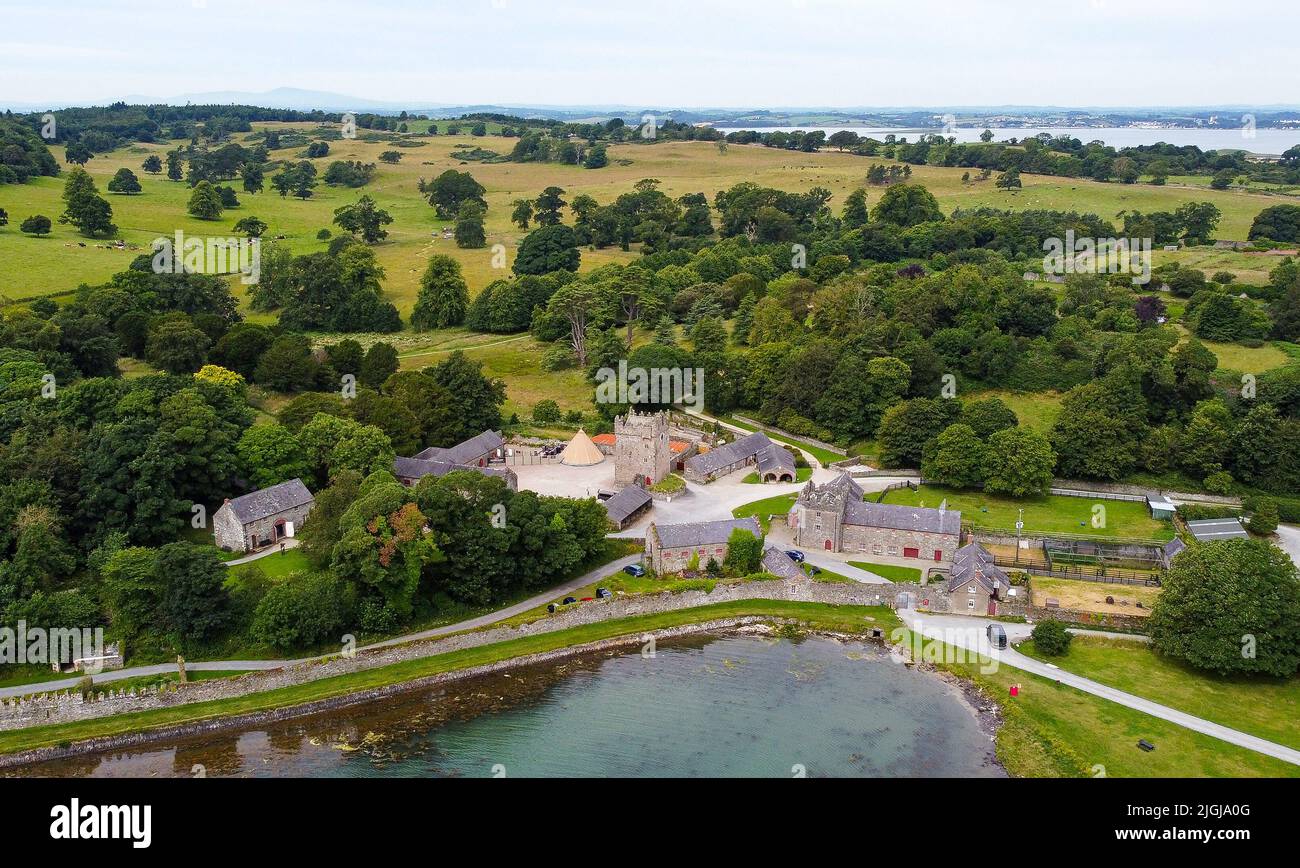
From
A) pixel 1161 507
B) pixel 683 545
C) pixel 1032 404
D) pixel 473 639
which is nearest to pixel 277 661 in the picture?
pixel 473 639

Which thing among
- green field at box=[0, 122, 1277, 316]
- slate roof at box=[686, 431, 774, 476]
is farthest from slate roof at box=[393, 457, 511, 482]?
green field at box=[0, 122, 1277, 316]

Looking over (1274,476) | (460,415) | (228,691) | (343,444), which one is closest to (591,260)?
(460,415)

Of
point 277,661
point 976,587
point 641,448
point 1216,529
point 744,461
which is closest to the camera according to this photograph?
point 277,661

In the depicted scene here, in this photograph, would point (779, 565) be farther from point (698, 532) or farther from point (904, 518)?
point (904, 518)

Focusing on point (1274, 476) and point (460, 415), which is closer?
point (1274, 476)

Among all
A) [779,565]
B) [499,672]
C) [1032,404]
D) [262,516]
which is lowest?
[499,672]

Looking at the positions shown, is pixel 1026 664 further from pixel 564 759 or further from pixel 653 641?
pixel 564 759

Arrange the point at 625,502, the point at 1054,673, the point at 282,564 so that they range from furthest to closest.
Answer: the point at 625,502 → the point at 282,564 → the point at 1054,673
